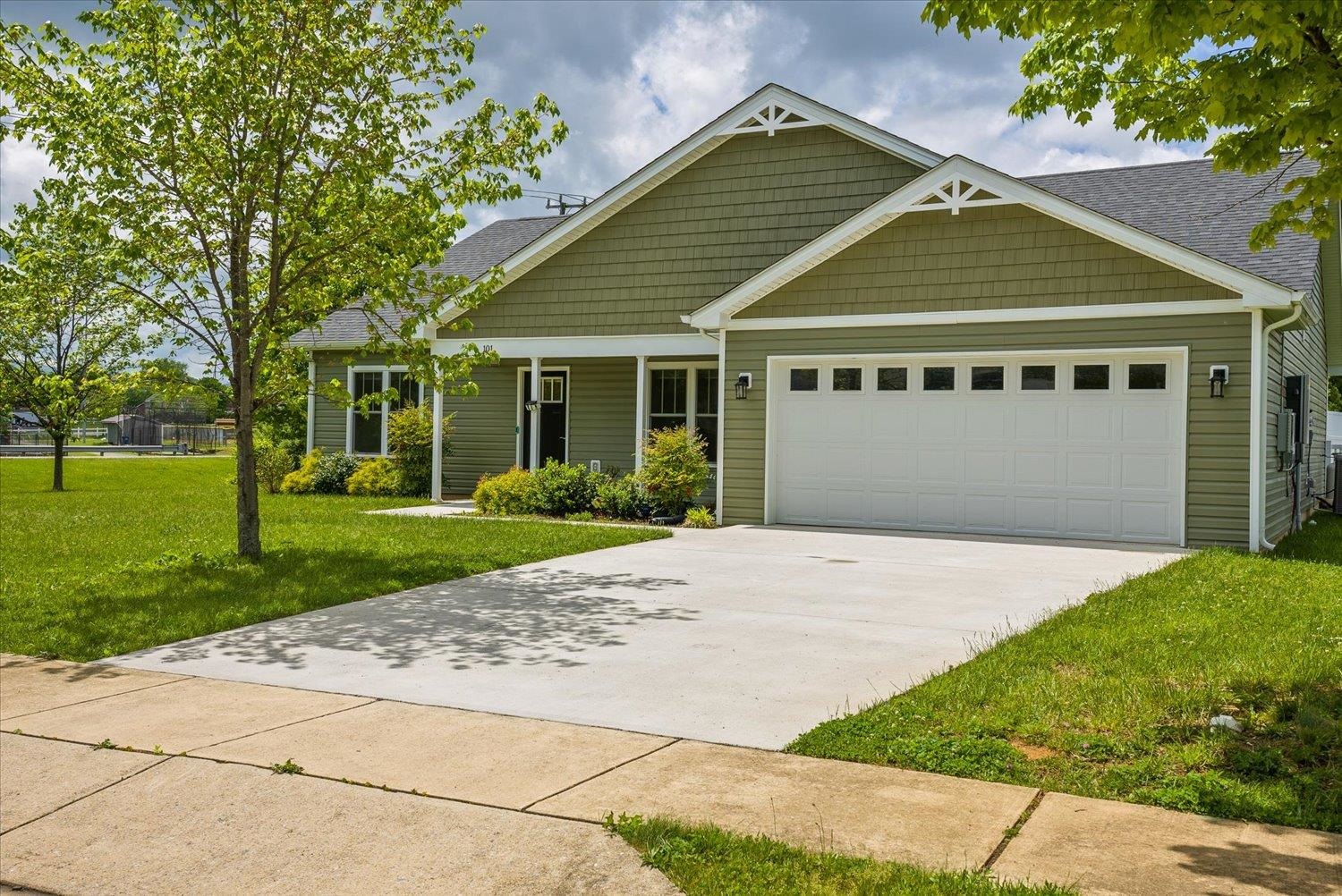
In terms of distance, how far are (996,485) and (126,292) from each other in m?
10.5

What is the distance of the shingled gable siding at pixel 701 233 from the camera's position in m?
17.5

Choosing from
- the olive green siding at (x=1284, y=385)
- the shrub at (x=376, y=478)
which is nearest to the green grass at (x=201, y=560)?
the shrub at (x=376, y=478)

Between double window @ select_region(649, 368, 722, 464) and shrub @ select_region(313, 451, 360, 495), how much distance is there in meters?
6.62

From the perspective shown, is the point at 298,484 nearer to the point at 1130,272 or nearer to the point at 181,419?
the point at 1130,272

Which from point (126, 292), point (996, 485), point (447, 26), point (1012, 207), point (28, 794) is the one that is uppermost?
point (447, 26)

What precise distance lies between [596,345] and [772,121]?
14.8 feet

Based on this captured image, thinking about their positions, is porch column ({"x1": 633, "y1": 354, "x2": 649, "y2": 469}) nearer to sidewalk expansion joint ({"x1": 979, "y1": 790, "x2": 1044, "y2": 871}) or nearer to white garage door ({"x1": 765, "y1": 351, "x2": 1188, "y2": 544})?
white garage door ({"x1": 765, "y1": 351, "x2": 1188, "y2": 544})

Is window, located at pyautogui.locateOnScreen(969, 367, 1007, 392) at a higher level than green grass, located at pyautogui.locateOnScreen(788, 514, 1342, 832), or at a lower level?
higher

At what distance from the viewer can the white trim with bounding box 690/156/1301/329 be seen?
1261 cm

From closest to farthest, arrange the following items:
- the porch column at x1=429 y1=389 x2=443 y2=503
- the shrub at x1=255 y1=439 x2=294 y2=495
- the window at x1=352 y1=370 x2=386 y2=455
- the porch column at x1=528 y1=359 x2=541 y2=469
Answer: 1. the porch column at x1=528 y1=359 x2=541 y2=469
2. the porch column at x1=429 y1=389 x2=443 y2=503
3. the window at x1=352 y1=370 x2=386 y2=455
4. the shrub at x1=255 y1=439 x2=294 y2=495

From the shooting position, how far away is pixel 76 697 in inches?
251

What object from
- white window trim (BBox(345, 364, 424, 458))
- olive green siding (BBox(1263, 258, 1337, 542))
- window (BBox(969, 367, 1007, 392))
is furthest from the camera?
white window trim (BBox(345, 364, 424, 458))

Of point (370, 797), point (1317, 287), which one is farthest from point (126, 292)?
point (1317, 287)

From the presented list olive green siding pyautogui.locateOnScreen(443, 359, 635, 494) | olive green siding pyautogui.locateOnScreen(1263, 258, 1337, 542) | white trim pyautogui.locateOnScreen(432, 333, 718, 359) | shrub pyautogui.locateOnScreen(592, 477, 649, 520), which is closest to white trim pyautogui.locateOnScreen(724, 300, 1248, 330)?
olive green siding pyautogui.locateOnScreen(1263, 258, 1337, 542)
